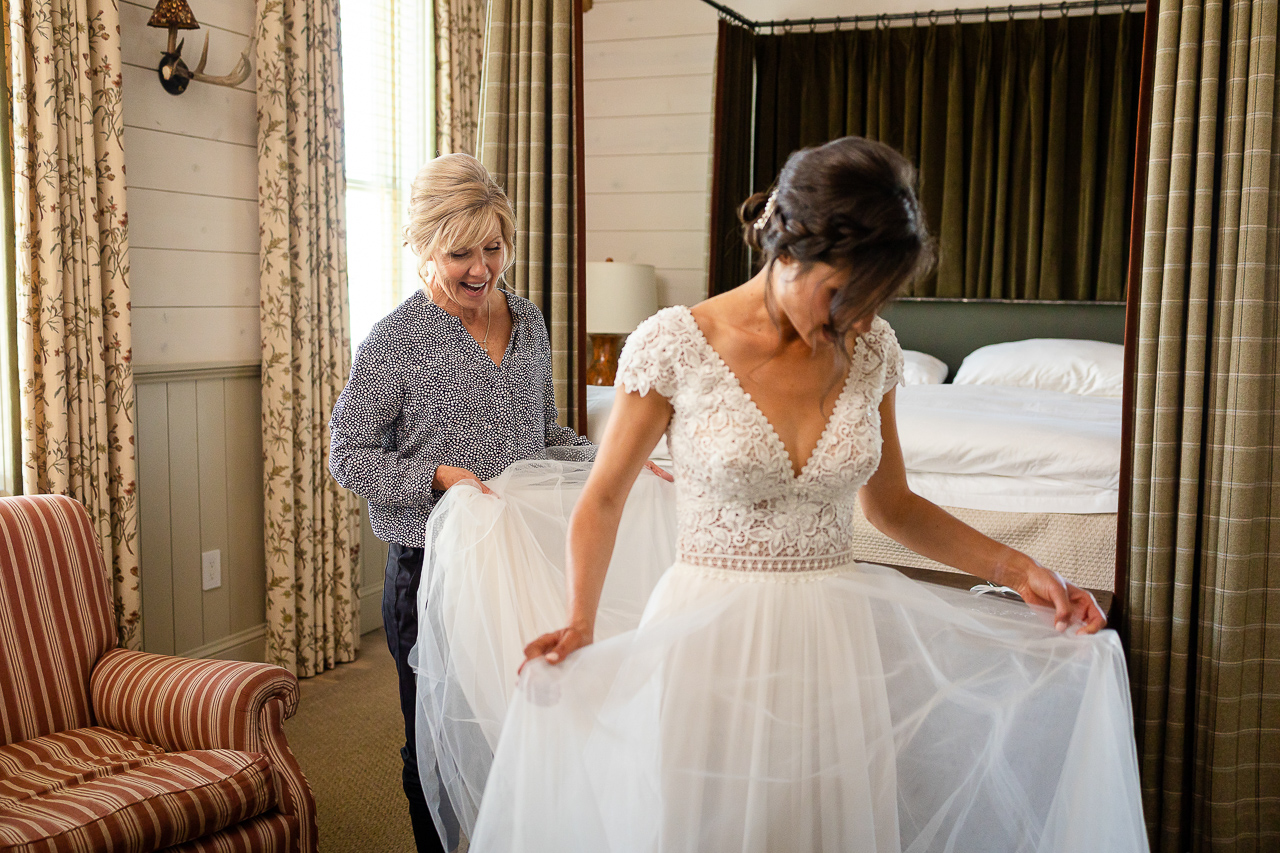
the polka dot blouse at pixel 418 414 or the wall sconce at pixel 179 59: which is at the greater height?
the wall sconce at pixel 179 59

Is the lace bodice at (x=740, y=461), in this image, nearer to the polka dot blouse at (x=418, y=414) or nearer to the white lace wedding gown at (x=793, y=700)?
the white lace wedding gown at (x=793, y=700)

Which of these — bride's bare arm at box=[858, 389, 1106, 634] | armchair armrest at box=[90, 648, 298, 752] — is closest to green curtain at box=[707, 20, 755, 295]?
armchair armrest at box=[90, 648, 298, 752]

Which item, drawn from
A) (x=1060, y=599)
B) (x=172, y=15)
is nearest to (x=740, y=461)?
(x=1060, y=599)

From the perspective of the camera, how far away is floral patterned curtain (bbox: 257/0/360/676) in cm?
329

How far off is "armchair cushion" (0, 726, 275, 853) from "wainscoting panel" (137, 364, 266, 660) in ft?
3.40

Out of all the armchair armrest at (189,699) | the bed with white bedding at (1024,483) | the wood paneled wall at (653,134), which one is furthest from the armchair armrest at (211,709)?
the wood paneled wall at (653,134)

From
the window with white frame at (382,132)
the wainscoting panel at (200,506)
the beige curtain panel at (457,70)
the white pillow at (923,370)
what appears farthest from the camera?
the white pillow at (923,370)

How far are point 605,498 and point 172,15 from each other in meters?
2.26

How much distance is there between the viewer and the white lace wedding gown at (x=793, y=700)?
4.11 feet

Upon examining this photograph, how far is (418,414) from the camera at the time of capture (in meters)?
1.94

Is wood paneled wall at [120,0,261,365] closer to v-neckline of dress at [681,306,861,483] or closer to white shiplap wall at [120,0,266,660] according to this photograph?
white shiplap wall at [120,0,266,660]

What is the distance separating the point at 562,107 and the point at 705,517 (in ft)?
6.01

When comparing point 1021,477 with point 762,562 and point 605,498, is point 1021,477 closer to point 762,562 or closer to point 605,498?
point 762,562

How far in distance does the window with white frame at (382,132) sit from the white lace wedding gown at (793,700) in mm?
2670
